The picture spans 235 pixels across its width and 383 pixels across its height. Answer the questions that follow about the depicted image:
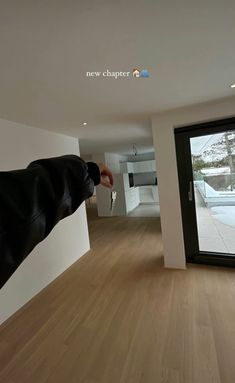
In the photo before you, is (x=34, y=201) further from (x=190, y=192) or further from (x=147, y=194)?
(x=147, y=194)

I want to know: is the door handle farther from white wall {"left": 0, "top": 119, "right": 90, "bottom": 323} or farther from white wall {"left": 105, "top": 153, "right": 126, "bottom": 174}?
white wall {"left": 105, "top": 153, "right": 126, "bottom": 174}

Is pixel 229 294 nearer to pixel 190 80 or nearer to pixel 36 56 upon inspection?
pixel 190 80

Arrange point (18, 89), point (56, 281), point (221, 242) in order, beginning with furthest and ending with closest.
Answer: point (221, 242) < point (56, 281) < point (18, 89)

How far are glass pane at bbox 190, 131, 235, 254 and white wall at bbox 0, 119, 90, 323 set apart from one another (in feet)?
6.95

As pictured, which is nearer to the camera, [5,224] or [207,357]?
[5,224]

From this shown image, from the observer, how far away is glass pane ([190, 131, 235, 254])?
2953 mm

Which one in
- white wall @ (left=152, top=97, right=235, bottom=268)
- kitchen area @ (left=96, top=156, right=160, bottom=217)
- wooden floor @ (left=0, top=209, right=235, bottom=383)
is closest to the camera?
wooden floor @ (left=0, top=209, right=235, bottom=383)

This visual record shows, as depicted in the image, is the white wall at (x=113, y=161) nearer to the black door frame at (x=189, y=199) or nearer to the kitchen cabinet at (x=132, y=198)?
the kitchen cabinet at (x=132, y=198)

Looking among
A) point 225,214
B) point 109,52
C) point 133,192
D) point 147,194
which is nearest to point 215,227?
point 225,214

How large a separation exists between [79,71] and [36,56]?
13.1 inches

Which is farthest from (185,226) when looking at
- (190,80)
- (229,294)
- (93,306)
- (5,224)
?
(5,224)

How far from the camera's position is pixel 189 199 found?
3.08 m

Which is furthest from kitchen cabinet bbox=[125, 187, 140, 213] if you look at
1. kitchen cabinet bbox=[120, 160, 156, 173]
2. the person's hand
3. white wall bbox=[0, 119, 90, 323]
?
the person's hand

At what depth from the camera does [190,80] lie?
6.28ft
